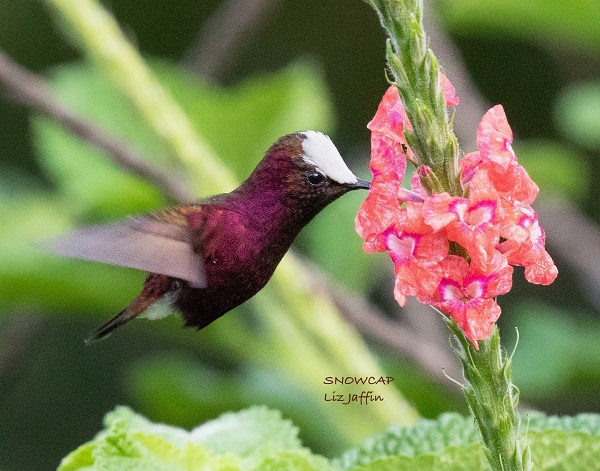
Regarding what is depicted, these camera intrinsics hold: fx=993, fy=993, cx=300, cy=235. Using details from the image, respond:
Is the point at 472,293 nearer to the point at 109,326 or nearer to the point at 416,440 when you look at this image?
the point at 416,440

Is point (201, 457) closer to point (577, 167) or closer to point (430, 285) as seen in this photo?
point (430, 285)

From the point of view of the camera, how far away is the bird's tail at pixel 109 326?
146cm

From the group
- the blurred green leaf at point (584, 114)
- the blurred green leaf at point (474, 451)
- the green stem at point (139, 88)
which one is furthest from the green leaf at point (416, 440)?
the blurred green leaf at point (584, 114)

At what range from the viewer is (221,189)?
2039mm

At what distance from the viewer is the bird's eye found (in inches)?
50.6

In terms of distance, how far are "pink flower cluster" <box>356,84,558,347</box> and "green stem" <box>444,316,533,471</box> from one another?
43 mm

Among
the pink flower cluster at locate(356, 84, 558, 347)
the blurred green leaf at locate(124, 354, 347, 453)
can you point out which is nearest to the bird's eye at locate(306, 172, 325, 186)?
the pink flower cluster at locate(356, 84, 558, 347)

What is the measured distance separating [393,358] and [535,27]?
1.17 meters

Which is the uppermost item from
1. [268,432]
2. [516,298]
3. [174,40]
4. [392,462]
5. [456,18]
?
[456,18]

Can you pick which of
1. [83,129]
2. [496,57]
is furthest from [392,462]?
[496,57]

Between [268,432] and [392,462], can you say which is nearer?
[392,462]

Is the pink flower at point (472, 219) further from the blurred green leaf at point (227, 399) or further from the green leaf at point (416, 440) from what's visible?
the blurred green leaf at point (227, 399)

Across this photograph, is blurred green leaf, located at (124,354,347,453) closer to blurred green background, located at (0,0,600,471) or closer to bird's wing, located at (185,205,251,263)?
blurred green background, located at (0,0,600,471)

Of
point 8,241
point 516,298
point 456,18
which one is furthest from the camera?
point 516,298
